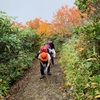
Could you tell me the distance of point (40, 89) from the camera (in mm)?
10703

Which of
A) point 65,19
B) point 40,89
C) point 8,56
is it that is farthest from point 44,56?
point 65,19

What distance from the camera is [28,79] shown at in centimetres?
1299

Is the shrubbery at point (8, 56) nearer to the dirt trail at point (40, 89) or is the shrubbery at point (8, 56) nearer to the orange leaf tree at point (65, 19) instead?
the dirt trail at point (40, 89)

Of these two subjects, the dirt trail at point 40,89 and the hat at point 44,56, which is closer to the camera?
the dirt trail at point 40,89

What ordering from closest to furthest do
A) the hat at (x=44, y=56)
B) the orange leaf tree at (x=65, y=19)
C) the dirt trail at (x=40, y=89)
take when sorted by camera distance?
the dirt trail at (x=40, y=89) < the hat at (x=44, y=56) < the orange leaf tree at (x=65, y=19)

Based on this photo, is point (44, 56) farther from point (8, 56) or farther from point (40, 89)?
point (8, 56)

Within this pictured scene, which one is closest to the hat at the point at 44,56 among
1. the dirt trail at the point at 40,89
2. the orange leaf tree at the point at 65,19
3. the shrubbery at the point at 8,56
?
the dirt trail at the point at 40,89

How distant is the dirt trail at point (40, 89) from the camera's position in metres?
9.70

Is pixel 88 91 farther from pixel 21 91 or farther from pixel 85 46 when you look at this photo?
pixel 21 91

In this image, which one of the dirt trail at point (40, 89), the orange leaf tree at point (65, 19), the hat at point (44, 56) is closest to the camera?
the dirt trail at point (40, 89)

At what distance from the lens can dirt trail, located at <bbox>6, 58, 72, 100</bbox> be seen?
9695 mm

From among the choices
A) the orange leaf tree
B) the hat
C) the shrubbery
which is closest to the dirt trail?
the shrubbery

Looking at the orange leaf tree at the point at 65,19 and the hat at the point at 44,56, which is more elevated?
the orange leaf tree at the point at 65,19

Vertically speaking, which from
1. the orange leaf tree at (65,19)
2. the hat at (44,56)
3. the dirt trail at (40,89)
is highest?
the orange leaf tree at (65,19)
